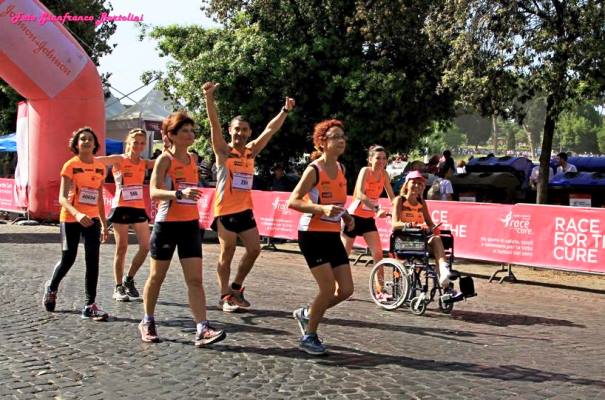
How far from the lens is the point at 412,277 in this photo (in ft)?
28.3

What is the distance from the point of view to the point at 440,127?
71.3ft

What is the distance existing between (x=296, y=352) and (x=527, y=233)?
6.35m

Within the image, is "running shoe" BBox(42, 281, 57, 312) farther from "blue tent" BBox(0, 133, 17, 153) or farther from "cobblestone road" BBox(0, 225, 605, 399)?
"blue tent" BBox(0, 133, 17, 153)

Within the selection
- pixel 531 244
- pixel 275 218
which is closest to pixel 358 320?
pixel 531 244

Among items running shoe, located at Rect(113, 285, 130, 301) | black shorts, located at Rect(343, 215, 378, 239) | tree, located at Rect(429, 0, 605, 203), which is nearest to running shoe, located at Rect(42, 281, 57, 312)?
running shoe, located at Rect(113, 285, 130, 301)

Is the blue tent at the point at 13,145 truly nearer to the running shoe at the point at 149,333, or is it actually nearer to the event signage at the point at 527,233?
the event signage at the point at 527,233

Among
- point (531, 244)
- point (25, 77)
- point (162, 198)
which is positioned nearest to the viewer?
point (162, 198)

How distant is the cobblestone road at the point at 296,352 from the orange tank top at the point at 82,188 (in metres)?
1.04

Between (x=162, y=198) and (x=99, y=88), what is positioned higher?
(x=99, y=88)

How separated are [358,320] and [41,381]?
343cm

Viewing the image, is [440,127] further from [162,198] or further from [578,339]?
[162,198]

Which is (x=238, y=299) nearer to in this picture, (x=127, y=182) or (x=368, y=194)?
(x=127, y=182)

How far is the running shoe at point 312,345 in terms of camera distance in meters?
Answer: 6.23

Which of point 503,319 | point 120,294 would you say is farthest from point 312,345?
point 120,294
